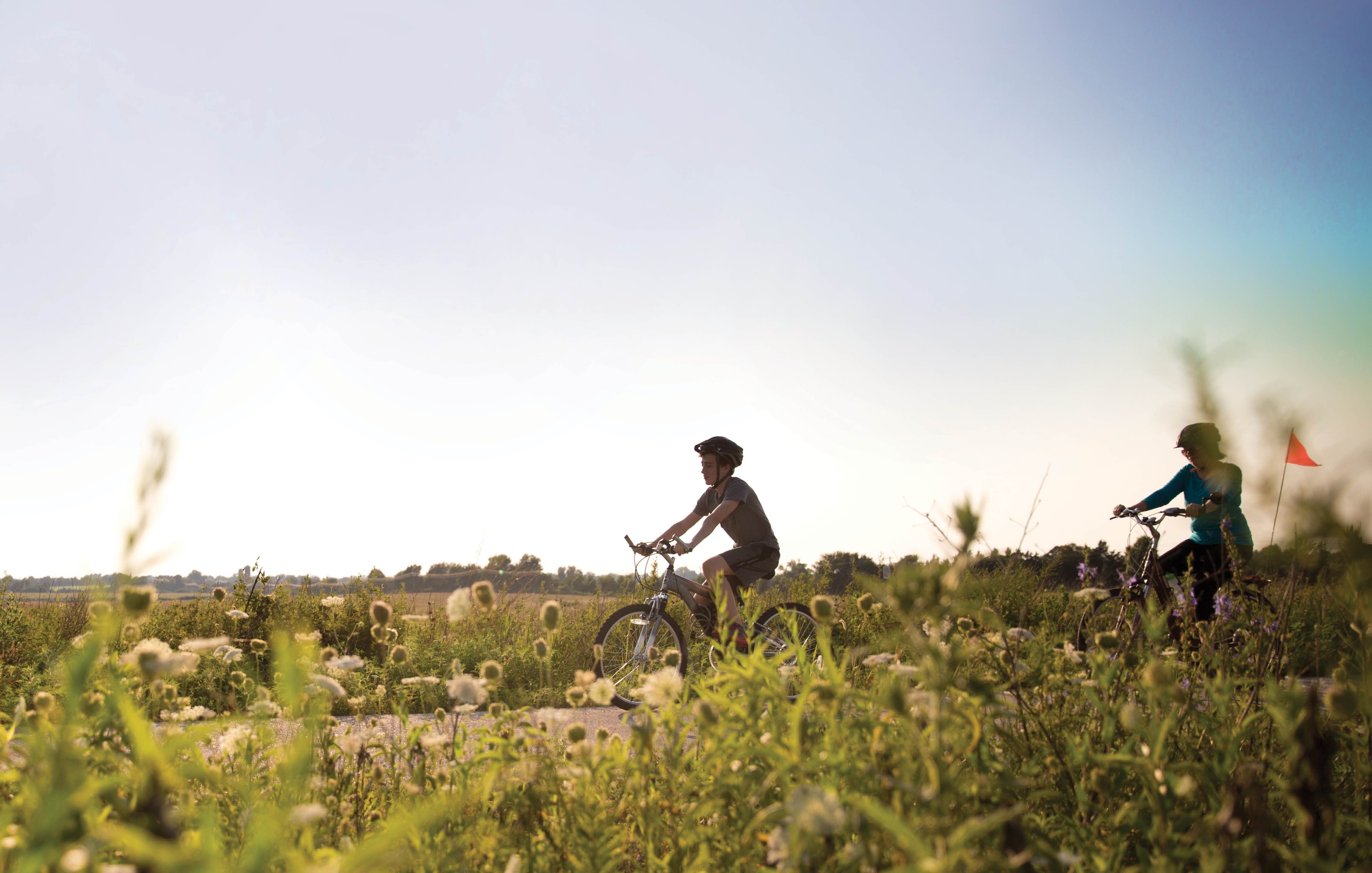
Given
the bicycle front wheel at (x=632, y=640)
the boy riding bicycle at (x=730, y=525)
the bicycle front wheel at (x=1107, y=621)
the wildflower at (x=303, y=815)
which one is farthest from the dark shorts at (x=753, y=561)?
the wildflower at (x=303, y=815)

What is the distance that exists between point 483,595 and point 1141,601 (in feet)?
15.9

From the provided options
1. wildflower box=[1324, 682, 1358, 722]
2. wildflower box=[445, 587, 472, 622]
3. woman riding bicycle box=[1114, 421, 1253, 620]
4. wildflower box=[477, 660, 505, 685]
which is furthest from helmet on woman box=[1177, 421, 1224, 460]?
wildflower box=[445, 587, 472, 622]

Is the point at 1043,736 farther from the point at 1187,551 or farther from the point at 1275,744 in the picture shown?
the point at 1187,551

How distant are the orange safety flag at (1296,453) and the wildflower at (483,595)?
216 centimetres

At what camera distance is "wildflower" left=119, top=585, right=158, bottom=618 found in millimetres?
987

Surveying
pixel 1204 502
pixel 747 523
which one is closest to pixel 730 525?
pixel 747 523

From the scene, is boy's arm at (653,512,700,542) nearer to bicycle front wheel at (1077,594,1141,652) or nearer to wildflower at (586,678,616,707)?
bicycle front wheel at (1077,594,1141,652)

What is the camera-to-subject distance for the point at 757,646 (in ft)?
5.64

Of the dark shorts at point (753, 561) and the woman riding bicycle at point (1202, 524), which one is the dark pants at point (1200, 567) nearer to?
the woman riding bicycle at point (1202, 524)

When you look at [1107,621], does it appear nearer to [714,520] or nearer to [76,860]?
[714,520]

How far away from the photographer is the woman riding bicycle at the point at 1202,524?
13.9 feet

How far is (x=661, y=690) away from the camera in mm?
Answer: 1869

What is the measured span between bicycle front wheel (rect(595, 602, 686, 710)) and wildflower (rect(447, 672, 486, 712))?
400 cm

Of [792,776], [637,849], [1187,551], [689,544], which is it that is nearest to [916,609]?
[792,776]
